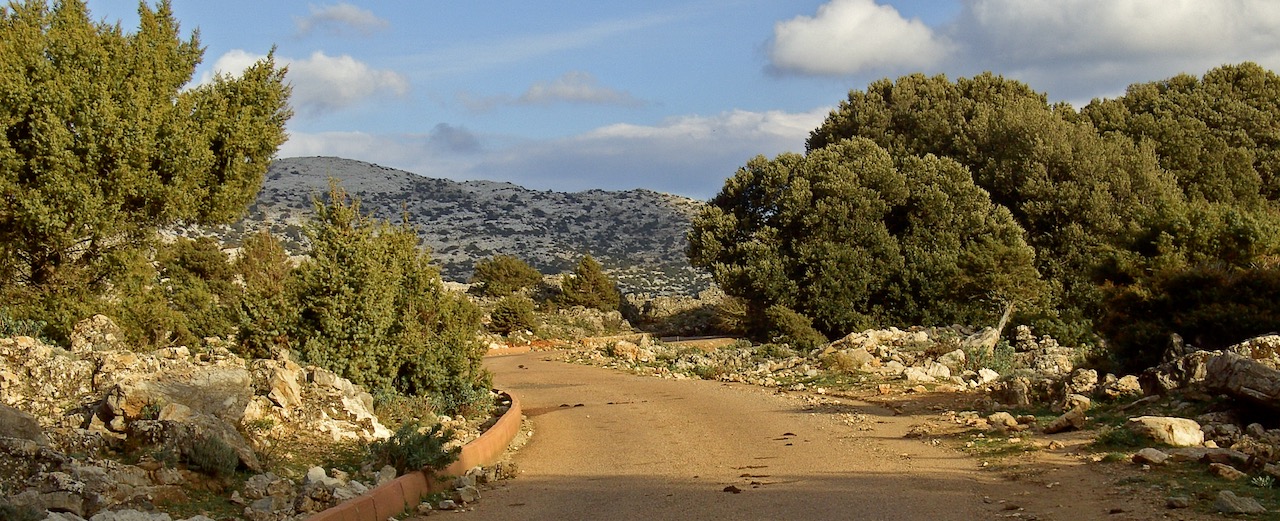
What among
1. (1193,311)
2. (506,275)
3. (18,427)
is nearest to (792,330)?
(1193,311)

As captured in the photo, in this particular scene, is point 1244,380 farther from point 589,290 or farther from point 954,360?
point 589,290

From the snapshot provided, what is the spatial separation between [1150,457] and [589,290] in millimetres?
39793

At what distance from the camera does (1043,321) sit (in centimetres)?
2862

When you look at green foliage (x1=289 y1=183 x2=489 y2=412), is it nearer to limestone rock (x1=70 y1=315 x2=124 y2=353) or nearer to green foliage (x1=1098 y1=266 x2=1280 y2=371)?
limestone rock (x1=70 y1=315 x2=124 y2=353)

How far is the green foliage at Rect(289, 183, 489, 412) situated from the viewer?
1487 cm

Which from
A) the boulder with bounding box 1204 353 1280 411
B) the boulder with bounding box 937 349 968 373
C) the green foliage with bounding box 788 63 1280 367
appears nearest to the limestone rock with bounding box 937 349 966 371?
the boulder with bounding box 937 349 968 373

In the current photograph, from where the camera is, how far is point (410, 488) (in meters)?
9.63

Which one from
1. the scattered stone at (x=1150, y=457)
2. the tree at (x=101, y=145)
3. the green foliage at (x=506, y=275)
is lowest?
the scattered stone at (x=1150, y=457)

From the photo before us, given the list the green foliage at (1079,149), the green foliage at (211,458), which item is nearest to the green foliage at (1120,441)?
the green foliage at (211,458)

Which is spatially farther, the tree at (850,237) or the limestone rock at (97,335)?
the tree at (850,237)

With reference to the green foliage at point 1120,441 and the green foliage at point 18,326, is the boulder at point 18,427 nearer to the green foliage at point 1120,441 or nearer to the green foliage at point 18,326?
the green foliage at point 18,326

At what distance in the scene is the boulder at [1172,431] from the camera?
10516 mm

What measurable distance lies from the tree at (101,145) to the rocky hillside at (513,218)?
4822 cm

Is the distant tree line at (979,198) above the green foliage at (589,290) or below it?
above
